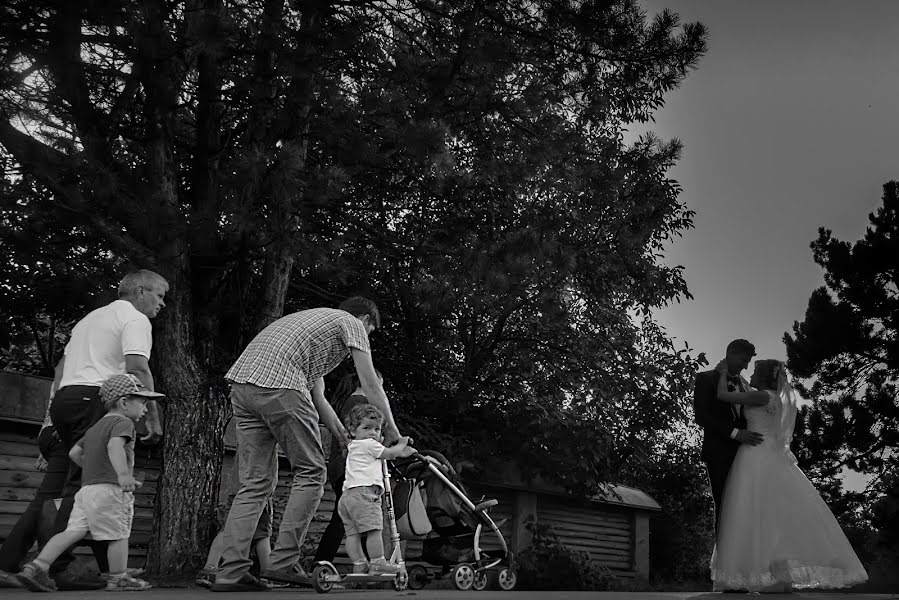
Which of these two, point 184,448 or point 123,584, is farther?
point 184,448

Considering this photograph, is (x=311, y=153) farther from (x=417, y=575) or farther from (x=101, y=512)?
(x=101, y=512)

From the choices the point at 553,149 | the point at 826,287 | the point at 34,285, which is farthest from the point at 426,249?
the point at 826,287

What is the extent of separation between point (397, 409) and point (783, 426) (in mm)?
7642

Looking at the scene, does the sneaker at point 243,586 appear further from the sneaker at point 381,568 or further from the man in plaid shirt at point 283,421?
the sneaker at point 381,568

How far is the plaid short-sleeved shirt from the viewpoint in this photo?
229 inches

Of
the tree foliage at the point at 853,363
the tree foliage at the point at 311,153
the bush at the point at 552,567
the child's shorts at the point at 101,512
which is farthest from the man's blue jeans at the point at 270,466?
the tree foliage at the point at 853,363

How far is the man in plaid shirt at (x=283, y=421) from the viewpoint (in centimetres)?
579

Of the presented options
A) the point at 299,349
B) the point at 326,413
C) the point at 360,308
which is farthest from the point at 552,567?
the point at 299,349

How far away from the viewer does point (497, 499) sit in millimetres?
16094

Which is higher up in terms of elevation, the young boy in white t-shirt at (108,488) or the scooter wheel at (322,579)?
the young boy in white t-shirt at (108,488)

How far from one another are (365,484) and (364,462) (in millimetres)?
140

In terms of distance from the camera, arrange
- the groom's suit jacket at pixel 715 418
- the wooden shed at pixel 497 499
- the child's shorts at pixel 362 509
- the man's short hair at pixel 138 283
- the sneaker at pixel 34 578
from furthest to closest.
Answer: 1. the wooden shed at pixel 497 499
2. the groom's suit jacket at pixel 715 418
3. the child's shorts at pixel 362 509
4. the man's short hair at pixel 138 283
5. the sneaker at pixel 34 578

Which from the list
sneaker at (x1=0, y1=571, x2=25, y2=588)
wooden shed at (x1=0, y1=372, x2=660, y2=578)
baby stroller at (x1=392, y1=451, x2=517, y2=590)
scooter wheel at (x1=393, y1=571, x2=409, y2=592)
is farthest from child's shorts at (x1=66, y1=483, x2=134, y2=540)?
baby stroller at (x1=392, y1=451, x2=517, y2=590)

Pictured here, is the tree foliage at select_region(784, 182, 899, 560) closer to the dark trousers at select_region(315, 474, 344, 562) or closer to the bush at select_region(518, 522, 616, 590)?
the bush at select_region(518, 522, 616, 590)
